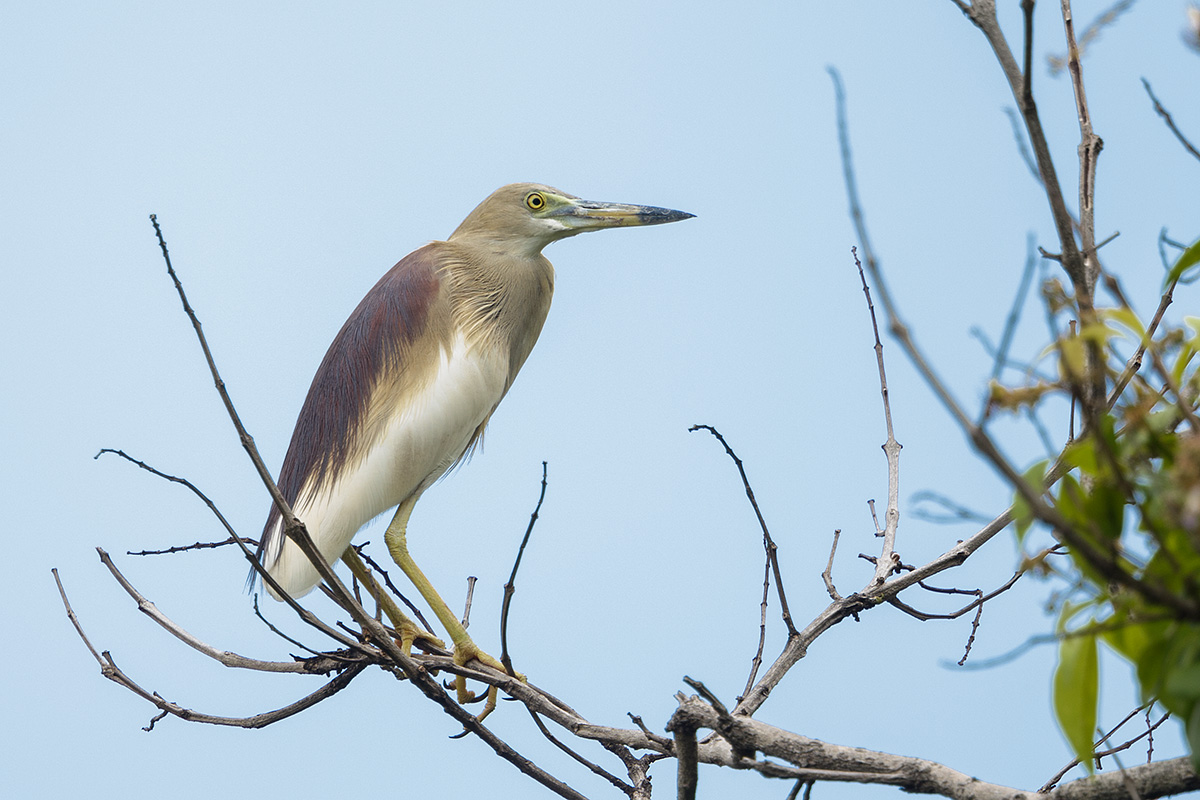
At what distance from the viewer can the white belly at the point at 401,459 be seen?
197cm

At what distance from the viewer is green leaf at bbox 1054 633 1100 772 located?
24.1 inches

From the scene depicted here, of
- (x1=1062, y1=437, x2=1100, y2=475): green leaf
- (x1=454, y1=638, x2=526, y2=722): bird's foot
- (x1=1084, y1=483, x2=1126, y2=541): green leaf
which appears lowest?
(x1=1084, y1=483, x2=1126, y2=541): green leaf

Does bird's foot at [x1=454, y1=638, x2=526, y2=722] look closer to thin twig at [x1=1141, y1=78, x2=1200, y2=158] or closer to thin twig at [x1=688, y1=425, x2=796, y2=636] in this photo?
thin twig at [x1=688, y1=425, x2=796, y2=636]

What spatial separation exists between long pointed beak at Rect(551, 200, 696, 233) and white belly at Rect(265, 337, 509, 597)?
37 cm

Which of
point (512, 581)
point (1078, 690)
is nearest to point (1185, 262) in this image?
point (1078, 690)

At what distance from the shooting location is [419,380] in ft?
6.84

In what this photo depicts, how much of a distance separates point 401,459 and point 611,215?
698 mm

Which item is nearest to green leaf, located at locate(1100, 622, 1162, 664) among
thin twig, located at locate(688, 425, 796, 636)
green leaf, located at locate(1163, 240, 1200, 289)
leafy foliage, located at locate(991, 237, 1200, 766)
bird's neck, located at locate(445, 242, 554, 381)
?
leafy foliage, located at locate(991, 237, 1200, 766)

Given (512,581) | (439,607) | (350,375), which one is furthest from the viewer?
(350,375)

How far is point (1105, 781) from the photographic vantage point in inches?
34.5

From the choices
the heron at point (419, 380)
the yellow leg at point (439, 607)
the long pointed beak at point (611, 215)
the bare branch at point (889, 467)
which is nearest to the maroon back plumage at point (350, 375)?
the heron at point (419, 380)

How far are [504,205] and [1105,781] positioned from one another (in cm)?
174

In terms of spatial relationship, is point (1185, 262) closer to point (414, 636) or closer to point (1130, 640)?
point (1130, 640)

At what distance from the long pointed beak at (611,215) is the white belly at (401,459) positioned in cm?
37
